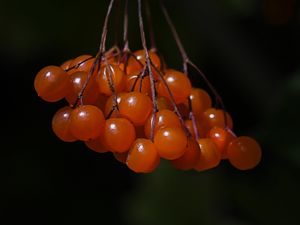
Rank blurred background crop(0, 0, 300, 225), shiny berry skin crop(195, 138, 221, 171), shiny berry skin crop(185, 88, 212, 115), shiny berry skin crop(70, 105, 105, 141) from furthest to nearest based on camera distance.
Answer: blurred background crop(0, 0, 300, 225) < shiny berry skin crop(185, 88, 212, 115) < shiny berry skin crop(195, 138, 221, 171) < shiny berry skin crop(70, 105, 105, 141)

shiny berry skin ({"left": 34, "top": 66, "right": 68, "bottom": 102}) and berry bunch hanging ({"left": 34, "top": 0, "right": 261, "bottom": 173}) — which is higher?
shiny berry skin ({"left": 34, "top": 66, "right": 68, "bottom": 102})

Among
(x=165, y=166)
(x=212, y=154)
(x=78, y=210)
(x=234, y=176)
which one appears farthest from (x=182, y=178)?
(x=212, y=154)

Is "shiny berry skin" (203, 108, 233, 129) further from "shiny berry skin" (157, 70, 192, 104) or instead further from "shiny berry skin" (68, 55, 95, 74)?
"shiny berry skin" (68, 55, 95, 74)

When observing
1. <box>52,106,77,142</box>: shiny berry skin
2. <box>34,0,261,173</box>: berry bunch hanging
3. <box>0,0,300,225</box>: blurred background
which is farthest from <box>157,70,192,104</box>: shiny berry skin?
<box>0,0,300,225</box>: blurred background

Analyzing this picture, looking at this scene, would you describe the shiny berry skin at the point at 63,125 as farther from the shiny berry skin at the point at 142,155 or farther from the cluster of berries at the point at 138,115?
the shiny berry skin at the point at 142,155

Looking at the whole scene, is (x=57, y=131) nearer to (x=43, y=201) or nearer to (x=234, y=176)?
(x=234, y=176)

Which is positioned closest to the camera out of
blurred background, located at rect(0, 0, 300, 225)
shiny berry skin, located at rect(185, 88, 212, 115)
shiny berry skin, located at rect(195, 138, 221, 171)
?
shiny berry skin, located at rect(195, 138, 221, 171)

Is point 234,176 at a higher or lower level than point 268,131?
lower
